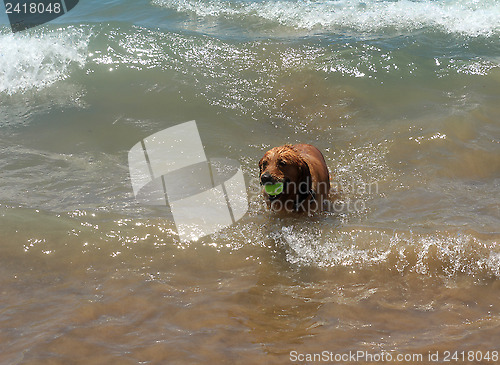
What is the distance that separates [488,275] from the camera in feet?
13.7

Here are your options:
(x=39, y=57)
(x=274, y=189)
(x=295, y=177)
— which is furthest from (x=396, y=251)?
(x=39, y=57)

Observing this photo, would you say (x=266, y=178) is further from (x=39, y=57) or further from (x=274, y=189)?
(x=39, y=57)

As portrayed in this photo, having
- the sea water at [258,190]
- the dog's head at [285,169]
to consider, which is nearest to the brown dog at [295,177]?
the dog's head at [285,169]

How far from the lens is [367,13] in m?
12.3

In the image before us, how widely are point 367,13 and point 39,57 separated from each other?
808 centimetres

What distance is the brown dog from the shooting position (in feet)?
15.5

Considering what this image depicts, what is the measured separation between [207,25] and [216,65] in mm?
2923

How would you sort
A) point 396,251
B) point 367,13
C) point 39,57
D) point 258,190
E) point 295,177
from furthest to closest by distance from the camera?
point 367,13
point 39,57
point 258,190
point 295,177
point 396,251

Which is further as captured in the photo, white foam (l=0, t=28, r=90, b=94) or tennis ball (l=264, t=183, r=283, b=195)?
white foam (l=0, t=28, r=90, b=94)

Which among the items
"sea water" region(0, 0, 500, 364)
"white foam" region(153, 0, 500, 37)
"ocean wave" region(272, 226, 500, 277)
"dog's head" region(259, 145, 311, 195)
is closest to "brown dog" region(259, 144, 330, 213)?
"dog's head" region(259, 145, 311, 195)

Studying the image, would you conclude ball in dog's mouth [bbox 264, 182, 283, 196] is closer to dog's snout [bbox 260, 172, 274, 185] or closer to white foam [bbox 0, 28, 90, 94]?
dog's snout [bbox 260, 172, 274, 185]

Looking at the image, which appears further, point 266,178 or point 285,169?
point 285,169

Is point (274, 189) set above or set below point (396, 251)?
above

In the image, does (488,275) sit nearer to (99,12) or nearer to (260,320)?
(260,320)
